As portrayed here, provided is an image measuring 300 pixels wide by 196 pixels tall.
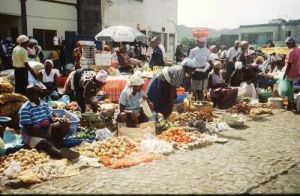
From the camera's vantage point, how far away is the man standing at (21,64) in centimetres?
936

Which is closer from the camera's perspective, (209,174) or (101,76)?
(209,174)

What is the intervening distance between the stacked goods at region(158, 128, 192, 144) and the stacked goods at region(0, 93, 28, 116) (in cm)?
311

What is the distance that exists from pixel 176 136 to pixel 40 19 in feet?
45.1

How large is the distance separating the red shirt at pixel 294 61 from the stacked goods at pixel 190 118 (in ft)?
10.3

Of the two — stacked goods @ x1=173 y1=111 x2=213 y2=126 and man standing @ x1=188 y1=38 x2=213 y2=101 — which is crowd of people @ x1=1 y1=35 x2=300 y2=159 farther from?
stacked goods @ x1=173 y1=111 x2=213 y2=126

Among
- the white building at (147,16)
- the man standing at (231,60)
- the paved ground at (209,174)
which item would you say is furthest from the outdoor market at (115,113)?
the white building at (147,16)

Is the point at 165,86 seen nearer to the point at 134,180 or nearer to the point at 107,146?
the point at 107,146

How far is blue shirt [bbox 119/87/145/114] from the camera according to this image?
7535 mm

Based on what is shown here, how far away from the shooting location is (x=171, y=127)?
7.61m

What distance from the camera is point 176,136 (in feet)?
22.9

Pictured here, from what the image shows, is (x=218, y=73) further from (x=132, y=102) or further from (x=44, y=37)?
(x=44, y=37)

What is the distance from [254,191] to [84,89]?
14.3ft

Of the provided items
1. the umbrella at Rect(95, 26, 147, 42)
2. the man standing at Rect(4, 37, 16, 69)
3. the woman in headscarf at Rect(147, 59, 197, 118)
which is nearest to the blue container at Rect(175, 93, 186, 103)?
the woman in headscarf at Rect(147, 59, 197, 118)

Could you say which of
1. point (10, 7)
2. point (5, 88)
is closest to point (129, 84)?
point (5, 88)
